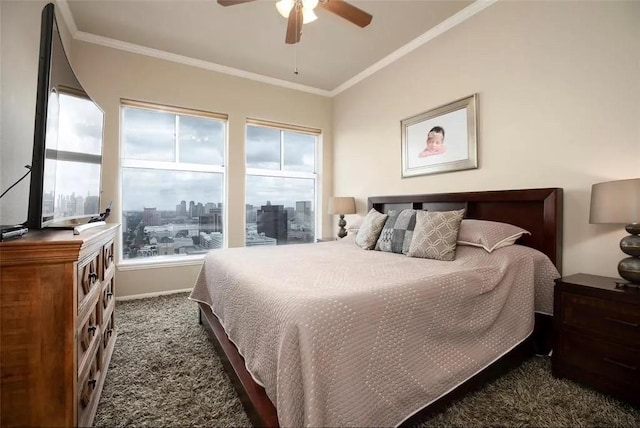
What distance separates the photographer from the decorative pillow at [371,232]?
2.71 metres

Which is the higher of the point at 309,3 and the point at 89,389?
the point at 309,3

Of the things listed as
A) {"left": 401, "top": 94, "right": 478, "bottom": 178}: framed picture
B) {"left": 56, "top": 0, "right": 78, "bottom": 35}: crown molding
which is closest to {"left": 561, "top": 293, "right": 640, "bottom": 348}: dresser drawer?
{"left": 401, "top": 94, "right": 478, "bottom": 178}: framed picture

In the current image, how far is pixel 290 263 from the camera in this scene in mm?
1977

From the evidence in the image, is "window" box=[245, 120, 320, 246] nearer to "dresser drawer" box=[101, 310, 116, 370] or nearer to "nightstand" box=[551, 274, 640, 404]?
"dresser drawer" box=[101, 310, 116, 370]

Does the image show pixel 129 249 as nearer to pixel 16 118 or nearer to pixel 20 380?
pixel 16 118

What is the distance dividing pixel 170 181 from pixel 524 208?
151 inches

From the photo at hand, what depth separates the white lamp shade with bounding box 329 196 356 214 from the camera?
398 cm

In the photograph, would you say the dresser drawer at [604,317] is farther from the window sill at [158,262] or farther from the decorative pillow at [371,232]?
the window sill at [158,262]

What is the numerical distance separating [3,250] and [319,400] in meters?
1.15

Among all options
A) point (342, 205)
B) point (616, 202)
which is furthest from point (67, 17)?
point (616, 202)

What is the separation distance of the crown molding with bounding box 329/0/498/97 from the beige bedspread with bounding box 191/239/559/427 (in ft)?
7.23

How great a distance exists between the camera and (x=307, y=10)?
198cm

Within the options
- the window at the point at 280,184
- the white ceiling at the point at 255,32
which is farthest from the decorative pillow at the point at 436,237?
the window at the point at 280,184

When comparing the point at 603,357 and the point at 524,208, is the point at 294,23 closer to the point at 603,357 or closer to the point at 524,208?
the point at 524,208
